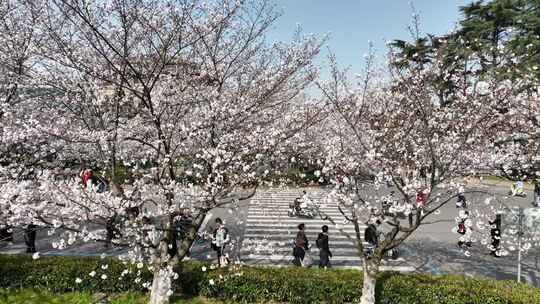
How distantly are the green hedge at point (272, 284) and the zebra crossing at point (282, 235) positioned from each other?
0.91 meters

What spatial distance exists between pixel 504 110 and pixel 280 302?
319 inches

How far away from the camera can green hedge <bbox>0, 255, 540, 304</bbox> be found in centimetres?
805

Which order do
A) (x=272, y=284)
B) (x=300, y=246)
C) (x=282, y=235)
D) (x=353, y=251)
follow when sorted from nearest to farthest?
(x=272, y=284) → (x=300, y=246) → (x=353, y=251) → (x=282, y=235)

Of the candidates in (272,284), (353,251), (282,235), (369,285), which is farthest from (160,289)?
(282,235)

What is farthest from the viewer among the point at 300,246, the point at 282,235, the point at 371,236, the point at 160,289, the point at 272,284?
the point at 282,235

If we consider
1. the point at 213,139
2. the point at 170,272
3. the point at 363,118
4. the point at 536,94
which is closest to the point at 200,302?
the point at 170,272

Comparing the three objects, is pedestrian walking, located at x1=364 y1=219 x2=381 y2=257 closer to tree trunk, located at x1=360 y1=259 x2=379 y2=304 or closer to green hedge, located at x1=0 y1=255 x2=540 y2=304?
tree trunk, located at x1=360 y1=259 x2=379 y2=304

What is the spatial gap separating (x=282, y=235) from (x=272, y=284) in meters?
6.36

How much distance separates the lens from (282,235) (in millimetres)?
14859

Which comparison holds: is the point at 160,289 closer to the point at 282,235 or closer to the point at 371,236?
the point at 371,236

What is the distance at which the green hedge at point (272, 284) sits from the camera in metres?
8.05

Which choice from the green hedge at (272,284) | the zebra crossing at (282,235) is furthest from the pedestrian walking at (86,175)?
the zebra crossing at (282,235)

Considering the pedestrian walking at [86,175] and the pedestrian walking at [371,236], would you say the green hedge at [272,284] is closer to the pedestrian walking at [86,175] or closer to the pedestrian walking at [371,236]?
the pedestrian walking at [371,236]

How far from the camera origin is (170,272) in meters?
7.35
